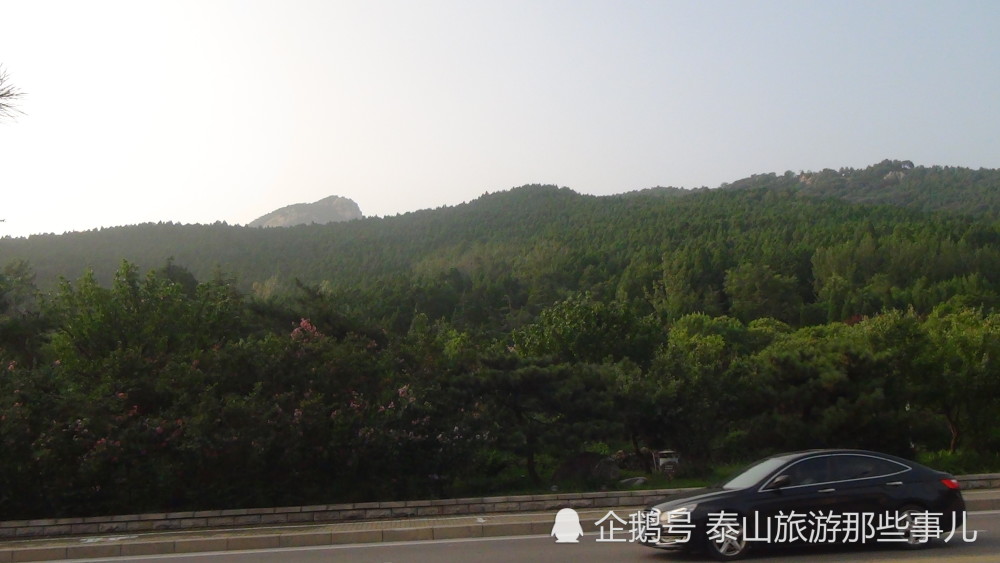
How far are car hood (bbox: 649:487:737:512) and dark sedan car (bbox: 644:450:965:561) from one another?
0.01m

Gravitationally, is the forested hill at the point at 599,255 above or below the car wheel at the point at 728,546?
above

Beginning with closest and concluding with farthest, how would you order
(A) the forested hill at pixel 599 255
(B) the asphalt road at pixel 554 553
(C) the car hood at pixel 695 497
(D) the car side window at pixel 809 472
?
(B) the asphalt road at pixel 554 553
(C) the car hood at pixel 695 497
(D) the car side window at pixel 809 472
(A) the forested hill at pixel 599 255

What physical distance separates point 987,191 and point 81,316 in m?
170

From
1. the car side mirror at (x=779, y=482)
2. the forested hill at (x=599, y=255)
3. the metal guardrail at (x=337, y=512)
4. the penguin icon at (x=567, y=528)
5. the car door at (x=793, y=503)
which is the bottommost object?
the metal guardrail at (x=337, y=512)

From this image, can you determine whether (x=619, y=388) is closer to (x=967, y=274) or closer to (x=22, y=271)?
(x=22, y=271)

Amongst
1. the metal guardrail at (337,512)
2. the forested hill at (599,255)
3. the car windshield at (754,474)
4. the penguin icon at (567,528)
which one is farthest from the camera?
the forested hill at (599,255)

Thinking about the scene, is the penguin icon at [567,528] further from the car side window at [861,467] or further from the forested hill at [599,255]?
the forested hill at [599,255]

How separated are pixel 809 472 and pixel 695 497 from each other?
1.51 meters

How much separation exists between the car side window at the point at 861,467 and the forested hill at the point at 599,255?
55636 millimetres

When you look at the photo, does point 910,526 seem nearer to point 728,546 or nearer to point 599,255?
point 728,546

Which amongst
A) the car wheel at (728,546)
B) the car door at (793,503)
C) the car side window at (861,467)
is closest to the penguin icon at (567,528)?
the car wheel at (728,546)

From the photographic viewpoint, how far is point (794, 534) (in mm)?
10422

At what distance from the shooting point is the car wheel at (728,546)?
1025 centimetres

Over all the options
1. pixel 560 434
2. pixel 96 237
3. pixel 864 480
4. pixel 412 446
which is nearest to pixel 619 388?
pixel 560 434
